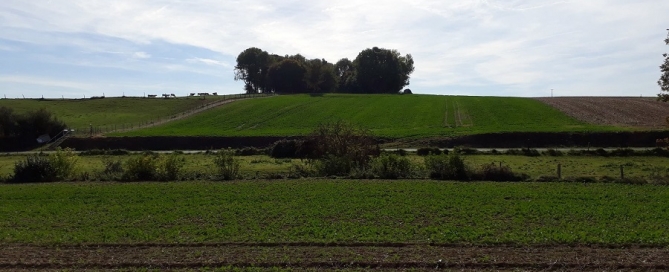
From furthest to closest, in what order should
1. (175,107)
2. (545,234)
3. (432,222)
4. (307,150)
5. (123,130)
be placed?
(175,107), (123,130), (307,150), (432,222), (545,234)

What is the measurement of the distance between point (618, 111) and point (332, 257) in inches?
3047

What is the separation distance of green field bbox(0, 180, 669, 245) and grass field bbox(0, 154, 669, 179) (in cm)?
786

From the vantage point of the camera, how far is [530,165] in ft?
147

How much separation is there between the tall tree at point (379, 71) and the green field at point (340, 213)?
114929 mm

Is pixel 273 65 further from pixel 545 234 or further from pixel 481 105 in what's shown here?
pixel 545 234

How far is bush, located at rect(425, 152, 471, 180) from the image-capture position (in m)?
36.2

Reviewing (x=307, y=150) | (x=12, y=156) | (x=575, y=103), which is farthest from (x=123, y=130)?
(x=575, y=103)

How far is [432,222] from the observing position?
2141cm

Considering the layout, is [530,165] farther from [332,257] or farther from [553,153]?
[332,257]

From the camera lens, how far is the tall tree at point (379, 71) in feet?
482

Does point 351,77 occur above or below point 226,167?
above

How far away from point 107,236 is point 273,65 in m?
131

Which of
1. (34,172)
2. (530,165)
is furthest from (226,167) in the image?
(530,165)

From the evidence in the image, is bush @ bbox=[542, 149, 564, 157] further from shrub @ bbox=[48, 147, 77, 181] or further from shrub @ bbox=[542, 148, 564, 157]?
shrub @ bbox=[48, 147, 77, 181]
